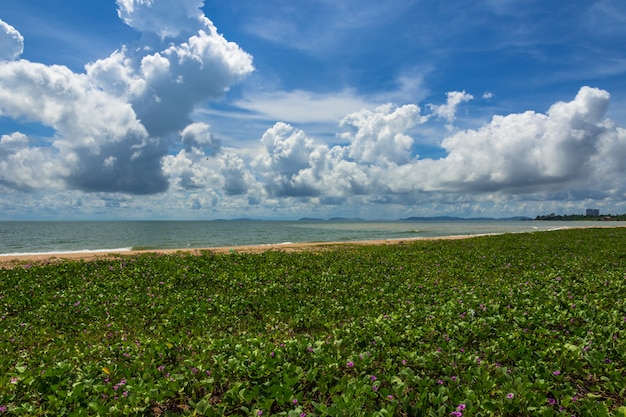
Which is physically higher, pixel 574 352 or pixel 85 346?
pixel 574 352

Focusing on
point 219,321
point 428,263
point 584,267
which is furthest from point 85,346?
point 584,267

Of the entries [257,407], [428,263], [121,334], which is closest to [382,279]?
[428,263]

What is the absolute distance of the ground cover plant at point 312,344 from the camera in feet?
18.0

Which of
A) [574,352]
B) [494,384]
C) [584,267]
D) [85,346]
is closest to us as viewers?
[494,384]

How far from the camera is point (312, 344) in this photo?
755 centimetres

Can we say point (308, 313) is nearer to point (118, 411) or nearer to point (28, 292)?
point (118, 411)

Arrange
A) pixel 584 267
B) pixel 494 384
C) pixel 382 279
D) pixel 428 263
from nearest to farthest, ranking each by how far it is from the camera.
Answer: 1. pixel 494 384
2. pixel 382 279
3. pixel 584 267
4. pixel 428 263

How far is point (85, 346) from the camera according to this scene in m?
8.82

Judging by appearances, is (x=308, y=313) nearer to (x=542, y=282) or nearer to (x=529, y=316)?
(x=529, y=316)

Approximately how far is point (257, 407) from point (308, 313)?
6.33 m

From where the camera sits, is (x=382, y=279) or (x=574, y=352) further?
(x=382, y=279)

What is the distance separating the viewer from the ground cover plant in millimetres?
5480

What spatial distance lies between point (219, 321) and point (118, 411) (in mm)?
5948

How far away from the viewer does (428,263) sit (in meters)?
21.7
